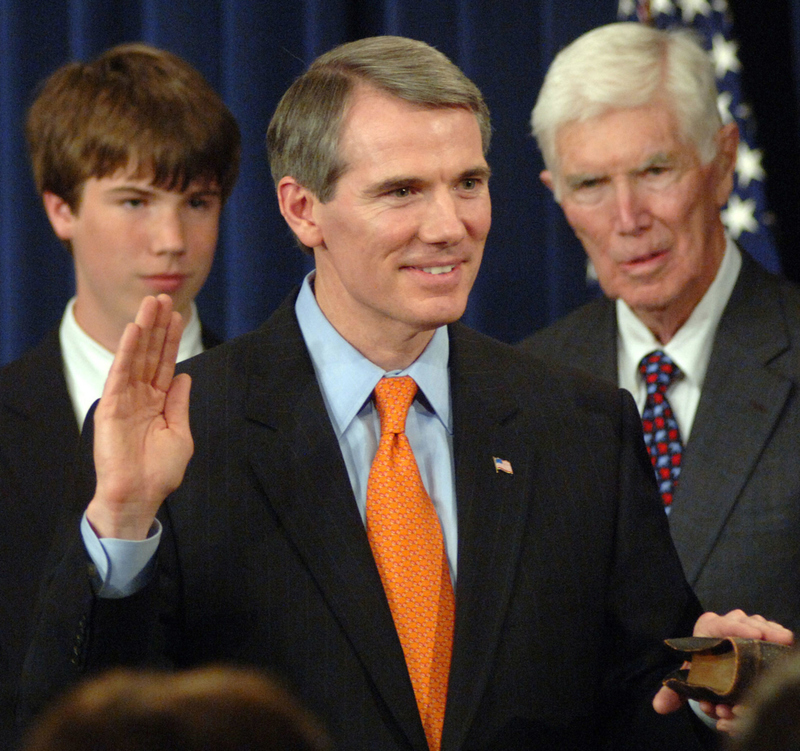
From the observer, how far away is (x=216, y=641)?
1790 millimetres

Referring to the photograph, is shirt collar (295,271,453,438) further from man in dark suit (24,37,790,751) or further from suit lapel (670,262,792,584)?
suit lapel (670,262,792,584)

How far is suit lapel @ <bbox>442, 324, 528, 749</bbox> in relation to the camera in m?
1.76

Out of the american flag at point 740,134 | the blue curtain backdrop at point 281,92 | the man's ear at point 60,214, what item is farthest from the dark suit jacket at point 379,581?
the american flag at point 740,134

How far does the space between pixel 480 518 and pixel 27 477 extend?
106 cm

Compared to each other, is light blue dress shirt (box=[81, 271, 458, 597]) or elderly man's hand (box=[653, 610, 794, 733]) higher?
light blue dress shirt (box=[81, 271, 458, 597])

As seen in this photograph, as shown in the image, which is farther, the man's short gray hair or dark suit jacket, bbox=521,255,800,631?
dark suit jacket, bbox=521,255,800,631

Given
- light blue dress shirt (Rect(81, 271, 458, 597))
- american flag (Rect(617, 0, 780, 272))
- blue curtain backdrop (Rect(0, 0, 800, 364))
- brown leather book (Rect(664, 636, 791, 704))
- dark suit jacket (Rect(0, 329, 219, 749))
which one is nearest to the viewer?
brown leather book (Rect(664, 636, 791, 704))

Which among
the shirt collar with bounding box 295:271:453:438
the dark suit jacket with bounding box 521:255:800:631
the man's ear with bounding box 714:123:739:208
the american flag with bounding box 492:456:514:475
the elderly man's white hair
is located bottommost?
the dark suit jacket with bounding box 521:255:800:631

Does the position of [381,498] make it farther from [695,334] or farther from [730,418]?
[695,334]

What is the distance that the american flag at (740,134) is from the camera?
11.3ft

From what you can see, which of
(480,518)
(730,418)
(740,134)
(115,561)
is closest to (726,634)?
(480,518)

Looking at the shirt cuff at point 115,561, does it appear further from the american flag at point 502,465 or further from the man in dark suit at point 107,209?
the man in dark suit at point 107,209

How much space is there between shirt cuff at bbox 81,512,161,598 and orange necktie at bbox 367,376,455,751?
38cm

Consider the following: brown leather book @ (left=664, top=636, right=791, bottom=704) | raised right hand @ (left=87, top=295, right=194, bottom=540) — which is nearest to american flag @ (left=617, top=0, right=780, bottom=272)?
brown leather book @ (left=664, top=636, right=791, bottom=704)
